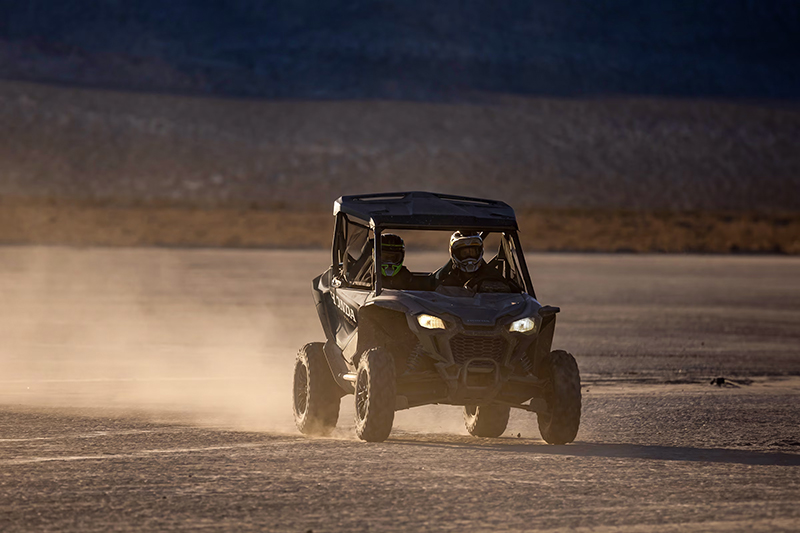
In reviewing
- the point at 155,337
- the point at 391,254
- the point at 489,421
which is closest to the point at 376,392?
the point at 391,254

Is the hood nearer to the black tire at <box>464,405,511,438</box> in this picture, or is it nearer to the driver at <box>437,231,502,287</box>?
the driver at <box>437,231,502,287</box>

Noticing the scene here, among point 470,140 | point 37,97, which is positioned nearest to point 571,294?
point 470,140

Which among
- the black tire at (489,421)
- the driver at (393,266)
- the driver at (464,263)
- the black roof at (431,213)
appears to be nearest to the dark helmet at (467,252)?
the driver at (464,263)

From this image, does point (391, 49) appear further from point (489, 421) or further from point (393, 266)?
point (393, 266)

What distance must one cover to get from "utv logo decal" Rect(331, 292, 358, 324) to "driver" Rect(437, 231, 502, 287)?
825mm

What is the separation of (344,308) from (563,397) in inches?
85.9

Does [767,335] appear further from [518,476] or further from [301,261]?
[301,261]

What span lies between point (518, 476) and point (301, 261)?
3421cm

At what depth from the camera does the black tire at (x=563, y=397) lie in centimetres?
1081

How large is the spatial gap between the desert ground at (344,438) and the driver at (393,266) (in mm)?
1361

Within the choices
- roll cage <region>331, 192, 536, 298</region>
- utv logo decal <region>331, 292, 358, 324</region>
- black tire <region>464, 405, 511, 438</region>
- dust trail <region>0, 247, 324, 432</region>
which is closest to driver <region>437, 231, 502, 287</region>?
roll cage <region>331, 192, 536, 298</region>

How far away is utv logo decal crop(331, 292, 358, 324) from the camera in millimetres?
11523

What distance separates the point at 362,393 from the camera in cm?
1096

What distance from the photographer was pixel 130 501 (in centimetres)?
883
